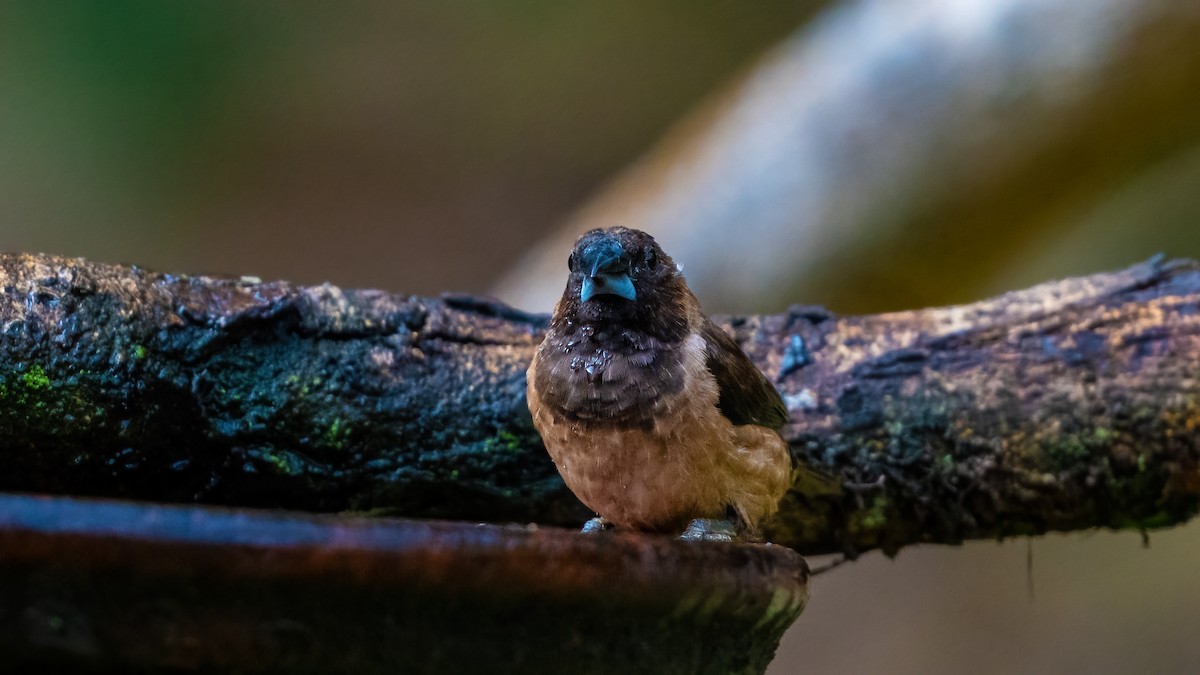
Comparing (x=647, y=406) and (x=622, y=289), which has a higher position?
(x=622, y=289)

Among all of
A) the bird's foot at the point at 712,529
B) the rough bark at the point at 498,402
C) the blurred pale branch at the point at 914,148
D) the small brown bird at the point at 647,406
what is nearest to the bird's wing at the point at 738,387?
the small brown bird at the point at 647,406

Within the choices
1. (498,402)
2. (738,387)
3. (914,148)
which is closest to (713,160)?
(914,148)

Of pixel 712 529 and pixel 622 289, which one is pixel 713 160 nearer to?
pixel 622 289

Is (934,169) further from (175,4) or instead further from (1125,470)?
(175,4)

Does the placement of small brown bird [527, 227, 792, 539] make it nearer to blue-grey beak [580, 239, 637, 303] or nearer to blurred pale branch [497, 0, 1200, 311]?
blue-grey beak [580, 239, 637, 303]

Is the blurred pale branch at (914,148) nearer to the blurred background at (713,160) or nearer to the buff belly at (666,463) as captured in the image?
the blurred background at (713,160)

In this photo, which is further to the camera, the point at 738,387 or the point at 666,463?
the point at 738,387

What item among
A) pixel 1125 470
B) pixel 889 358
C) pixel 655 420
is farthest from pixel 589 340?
pixel 1125 470

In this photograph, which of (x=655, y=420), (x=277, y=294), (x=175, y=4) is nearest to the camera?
(x=655, y=420)
